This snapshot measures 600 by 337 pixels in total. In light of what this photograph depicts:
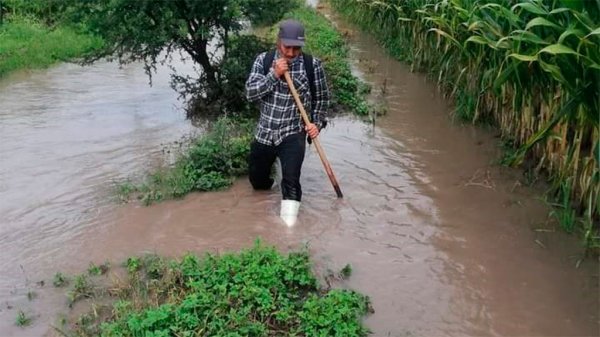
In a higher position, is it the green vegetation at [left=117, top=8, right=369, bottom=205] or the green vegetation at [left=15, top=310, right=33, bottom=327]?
the green vegetation at [left=117, top=8, right=369, bottom=205]

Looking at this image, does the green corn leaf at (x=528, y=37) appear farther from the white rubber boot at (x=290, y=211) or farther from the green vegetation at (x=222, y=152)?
the green vegetation at (x=222, y=152)

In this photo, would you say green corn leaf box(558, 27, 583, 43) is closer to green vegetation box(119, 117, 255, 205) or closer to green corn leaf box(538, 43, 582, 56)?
green corn leaf box(538, 43, 582, 56)

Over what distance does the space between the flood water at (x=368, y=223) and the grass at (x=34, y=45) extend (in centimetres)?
375

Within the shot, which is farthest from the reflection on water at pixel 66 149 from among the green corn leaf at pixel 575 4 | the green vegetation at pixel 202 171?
the green corn leaf at pixel 575 4

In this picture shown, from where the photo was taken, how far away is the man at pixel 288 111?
510 centimetres

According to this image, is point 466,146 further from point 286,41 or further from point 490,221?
point 286,41

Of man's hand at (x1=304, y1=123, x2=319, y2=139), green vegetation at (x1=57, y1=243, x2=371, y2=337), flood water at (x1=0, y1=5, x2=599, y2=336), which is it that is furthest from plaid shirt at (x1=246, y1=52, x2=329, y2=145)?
green vegetation at (x1=57, y1=243, x2=371, y2=337)

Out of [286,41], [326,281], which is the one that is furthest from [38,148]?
[326,281]

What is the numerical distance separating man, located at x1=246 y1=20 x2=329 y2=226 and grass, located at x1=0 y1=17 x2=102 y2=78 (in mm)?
6774

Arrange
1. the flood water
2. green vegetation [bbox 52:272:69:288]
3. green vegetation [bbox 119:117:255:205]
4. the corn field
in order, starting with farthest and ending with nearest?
green vegetation [bbox 119:117:255:205]
green vegetation [bbox 52:272:69:288]
the corn field
the flood water

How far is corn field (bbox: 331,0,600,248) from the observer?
4137mm

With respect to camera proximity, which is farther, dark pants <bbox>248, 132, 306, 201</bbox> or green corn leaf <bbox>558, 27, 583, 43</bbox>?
dark pants <bbox>248, 132, 306, 201</bbox>

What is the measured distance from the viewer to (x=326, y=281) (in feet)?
14.0

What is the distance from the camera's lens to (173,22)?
24.7ft
